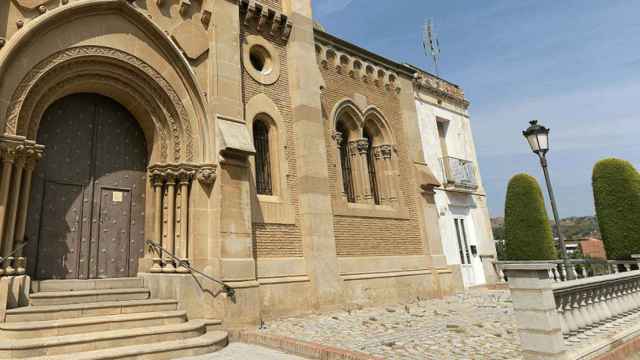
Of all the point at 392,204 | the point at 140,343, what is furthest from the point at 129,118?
the point at 392,204

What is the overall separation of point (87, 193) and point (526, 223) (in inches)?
638

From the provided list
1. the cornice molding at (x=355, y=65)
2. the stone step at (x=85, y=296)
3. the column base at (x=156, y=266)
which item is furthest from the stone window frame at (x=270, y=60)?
the stone step at (x=85, y=296)

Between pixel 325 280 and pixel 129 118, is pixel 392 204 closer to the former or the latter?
pixel 325 280

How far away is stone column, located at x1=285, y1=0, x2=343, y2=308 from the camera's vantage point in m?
9.79

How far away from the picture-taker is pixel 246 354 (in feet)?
19.2

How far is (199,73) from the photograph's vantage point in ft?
29.0

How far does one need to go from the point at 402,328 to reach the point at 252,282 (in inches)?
123

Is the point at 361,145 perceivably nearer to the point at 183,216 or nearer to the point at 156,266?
the point at 183,216

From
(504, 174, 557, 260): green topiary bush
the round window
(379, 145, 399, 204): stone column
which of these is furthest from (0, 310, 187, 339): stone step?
(504, 174, 557, 260): green topiary bush

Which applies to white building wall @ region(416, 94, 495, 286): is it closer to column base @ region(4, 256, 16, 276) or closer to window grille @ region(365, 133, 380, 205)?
window grille @ region(365, 133, 380, 205)

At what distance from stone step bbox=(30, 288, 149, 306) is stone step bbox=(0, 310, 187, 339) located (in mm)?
777

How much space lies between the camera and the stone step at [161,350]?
5180 millimetres

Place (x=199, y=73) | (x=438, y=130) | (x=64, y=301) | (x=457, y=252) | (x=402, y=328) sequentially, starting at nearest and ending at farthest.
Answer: (x=64, y=301) < (x=402, y=328) < (x=199, y=73) < (x=457, y=252) < (x=438, y=130)

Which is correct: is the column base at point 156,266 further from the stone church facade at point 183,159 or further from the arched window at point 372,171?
the arched window at point 372,171
